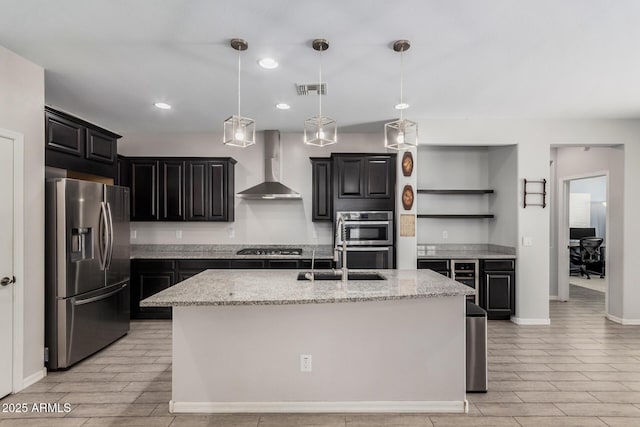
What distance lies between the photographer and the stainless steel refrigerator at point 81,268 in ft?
10.3

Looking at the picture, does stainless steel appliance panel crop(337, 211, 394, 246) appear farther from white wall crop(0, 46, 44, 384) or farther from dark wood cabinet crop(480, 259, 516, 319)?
white wall crop(0, 46, 44, 384)

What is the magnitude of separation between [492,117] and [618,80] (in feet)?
4.55

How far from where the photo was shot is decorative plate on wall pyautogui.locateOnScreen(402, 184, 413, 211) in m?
4.72

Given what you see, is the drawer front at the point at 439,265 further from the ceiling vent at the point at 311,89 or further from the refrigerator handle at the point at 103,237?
the refrigerator handle at the point at 103,237

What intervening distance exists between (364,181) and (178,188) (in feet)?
8.66

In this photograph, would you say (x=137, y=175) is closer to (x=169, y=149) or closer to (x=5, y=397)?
(x=169, y=149)

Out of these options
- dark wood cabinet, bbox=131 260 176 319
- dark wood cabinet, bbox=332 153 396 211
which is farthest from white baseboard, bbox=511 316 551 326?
dark wood cabinet, bbox=131 260 176 319

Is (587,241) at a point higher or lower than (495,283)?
higher

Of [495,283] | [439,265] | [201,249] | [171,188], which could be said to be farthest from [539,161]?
[171,188]

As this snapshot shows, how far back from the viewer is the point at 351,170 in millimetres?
4945

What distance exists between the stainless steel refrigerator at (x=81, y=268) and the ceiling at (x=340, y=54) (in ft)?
3.72

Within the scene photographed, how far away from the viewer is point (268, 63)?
9.77 feet

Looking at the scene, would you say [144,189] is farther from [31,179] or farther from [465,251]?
[465,251]

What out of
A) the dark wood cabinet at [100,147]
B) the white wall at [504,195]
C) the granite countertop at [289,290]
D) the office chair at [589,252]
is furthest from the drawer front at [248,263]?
the office chair at [589,252]
